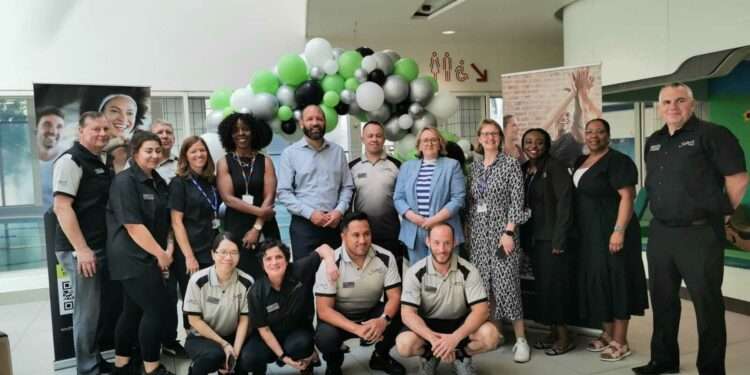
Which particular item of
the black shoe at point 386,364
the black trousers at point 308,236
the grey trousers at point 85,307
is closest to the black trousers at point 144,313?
the grey trousers at point 85,307

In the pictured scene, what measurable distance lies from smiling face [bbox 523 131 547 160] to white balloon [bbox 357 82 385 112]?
3.79ft

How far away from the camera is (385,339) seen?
3121 millimetres

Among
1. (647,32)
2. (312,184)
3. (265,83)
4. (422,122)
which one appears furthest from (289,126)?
(647,32)

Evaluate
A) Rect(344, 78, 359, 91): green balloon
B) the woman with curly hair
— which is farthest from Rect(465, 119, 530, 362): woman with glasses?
the woman with curly hair

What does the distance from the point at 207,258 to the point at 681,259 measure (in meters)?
2.57

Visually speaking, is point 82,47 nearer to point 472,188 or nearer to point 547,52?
point 472,188

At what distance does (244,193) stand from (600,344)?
7.90ft

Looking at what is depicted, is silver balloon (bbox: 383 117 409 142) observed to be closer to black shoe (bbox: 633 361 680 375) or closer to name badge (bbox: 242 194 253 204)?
name badge (bbox: 242 194 253 204)

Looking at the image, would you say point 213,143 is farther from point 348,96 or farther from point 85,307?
point 85,307

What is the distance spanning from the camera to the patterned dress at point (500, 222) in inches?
129

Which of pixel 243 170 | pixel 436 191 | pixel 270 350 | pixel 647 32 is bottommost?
pixel 270 350

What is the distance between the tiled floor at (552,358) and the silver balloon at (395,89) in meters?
1.81

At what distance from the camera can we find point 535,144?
339 cm

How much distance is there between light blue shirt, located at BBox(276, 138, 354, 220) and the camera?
3.31m
